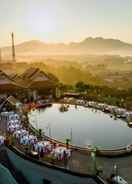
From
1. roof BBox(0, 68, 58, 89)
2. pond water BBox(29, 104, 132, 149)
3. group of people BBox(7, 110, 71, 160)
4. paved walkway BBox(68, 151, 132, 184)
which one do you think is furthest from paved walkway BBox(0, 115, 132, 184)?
roof BBox(0, 68, 58, 89)

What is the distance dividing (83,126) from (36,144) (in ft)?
24.7

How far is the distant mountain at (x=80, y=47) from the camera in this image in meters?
87.0

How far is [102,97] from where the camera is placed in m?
34.6

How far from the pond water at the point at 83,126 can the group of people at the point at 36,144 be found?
2.38 meters

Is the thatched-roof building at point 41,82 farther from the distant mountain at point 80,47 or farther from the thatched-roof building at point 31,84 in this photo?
the distant mountain at point 80,47

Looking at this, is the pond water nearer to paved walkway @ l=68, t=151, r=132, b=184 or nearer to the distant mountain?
paved walkway @ l=68, t=151, r=132, b=184

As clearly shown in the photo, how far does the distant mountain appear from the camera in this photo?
8700 centimetres

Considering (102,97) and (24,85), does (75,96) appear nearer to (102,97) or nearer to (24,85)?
(102,97)

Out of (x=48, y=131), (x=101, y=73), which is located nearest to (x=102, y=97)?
(x=48, y=131)

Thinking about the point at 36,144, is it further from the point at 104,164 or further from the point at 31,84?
the point at 31,84

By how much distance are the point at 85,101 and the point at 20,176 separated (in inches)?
639

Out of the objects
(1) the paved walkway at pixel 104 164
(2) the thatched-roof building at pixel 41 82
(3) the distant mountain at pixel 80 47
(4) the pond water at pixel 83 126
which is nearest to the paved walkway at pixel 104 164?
(1) the paved walkway at pixel 104 164

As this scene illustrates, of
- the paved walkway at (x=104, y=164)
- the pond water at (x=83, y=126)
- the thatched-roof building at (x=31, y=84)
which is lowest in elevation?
the pond water at (x=83, y=126)

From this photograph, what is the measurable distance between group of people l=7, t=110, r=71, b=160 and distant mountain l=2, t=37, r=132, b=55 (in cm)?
6304
